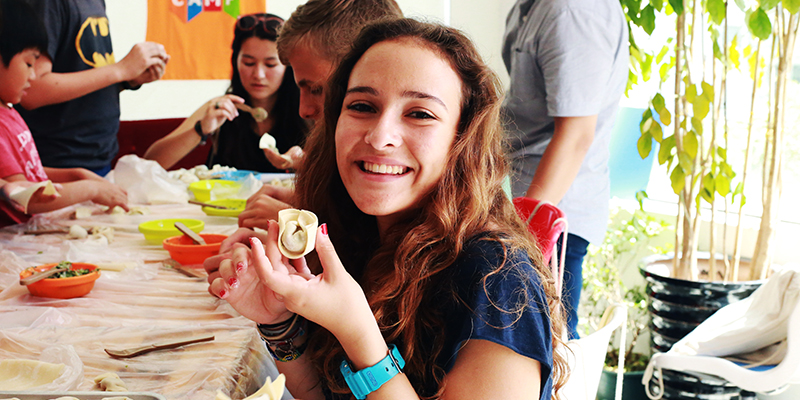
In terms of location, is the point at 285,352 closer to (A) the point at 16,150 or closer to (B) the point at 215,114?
(A) the point at 16,150

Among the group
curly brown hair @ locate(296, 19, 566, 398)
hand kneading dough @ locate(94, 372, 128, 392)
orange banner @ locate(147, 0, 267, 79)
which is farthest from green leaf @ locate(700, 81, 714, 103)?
orange banner @ locate(147, 0, 267, 79)

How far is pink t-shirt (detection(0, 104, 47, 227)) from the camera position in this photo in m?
1.65

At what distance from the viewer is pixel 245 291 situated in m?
0.82

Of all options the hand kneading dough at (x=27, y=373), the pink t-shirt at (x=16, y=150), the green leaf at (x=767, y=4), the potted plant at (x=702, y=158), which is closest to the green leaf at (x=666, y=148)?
the potted plant at (x=702, y=158)

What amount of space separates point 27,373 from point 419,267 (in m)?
0.60

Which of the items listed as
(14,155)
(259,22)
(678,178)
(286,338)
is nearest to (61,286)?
(286,338)

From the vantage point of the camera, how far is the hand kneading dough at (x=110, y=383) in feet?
2.44

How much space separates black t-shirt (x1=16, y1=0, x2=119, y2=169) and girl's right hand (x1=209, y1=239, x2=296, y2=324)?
241 cm

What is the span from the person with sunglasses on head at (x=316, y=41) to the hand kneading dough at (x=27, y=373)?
637 millimetres

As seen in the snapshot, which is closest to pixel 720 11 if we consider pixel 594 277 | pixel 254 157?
pixel 594 277

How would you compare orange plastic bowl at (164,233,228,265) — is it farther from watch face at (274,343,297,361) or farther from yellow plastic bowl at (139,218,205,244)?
watch face at (274,343,297,361)

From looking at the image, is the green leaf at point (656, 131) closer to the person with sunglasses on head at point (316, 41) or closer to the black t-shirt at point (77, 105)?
the person with sunglasses on head at point (316, 41)

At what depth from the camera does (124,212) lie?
1823 millimetres

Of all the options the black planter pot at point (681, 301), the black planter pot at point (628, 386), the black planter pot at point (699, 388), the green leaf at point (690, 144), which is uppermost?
the green leaf at point (690, 144)
